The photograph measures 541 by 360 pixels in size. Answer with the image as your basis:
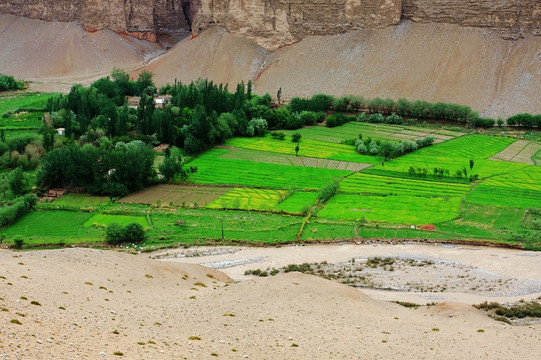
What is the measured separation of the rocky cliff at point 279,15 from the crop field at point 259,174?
46102 mm

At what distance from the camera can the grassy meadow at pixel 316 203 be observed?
2058 inches

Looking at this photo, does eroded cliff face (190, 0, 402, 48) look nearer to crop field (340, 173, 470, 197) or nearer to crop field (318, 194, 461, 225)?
crop field (340, 173, 470, 197)

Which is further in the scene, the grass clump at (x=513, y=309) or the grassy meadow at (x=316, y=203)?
the grassy meadow at (x=316, y=203)

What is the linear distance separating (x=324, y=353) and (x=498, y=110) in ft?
233

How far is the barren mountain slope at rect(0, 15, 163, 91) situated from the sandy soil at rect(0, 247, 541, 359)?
287ft

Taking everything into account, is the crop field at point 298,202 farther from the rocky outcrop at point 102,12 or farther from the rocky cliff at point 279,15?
the rocky outcrop at point 102,12

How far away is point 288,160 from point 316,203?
49.0 ft

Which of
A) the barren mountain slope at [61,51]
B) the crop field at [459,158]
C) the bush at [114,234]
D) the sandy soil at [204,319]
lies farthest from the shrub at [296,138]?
the barren mountain slope at [61,51]

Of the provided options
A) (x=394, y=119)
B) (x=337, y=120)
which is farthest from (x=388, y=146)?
(x=394, y=119)

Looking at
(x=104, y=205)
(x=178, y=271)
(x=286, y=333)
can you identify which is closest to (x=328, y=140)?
(x=104, y=205)

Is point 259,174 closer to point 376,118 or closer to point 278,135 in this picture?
point 278,135

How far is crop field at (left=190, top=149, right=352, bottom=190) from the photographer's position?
214ft

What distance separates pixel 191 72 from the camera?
111812 millimetres

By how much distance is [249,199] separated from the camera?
60.5 metres
